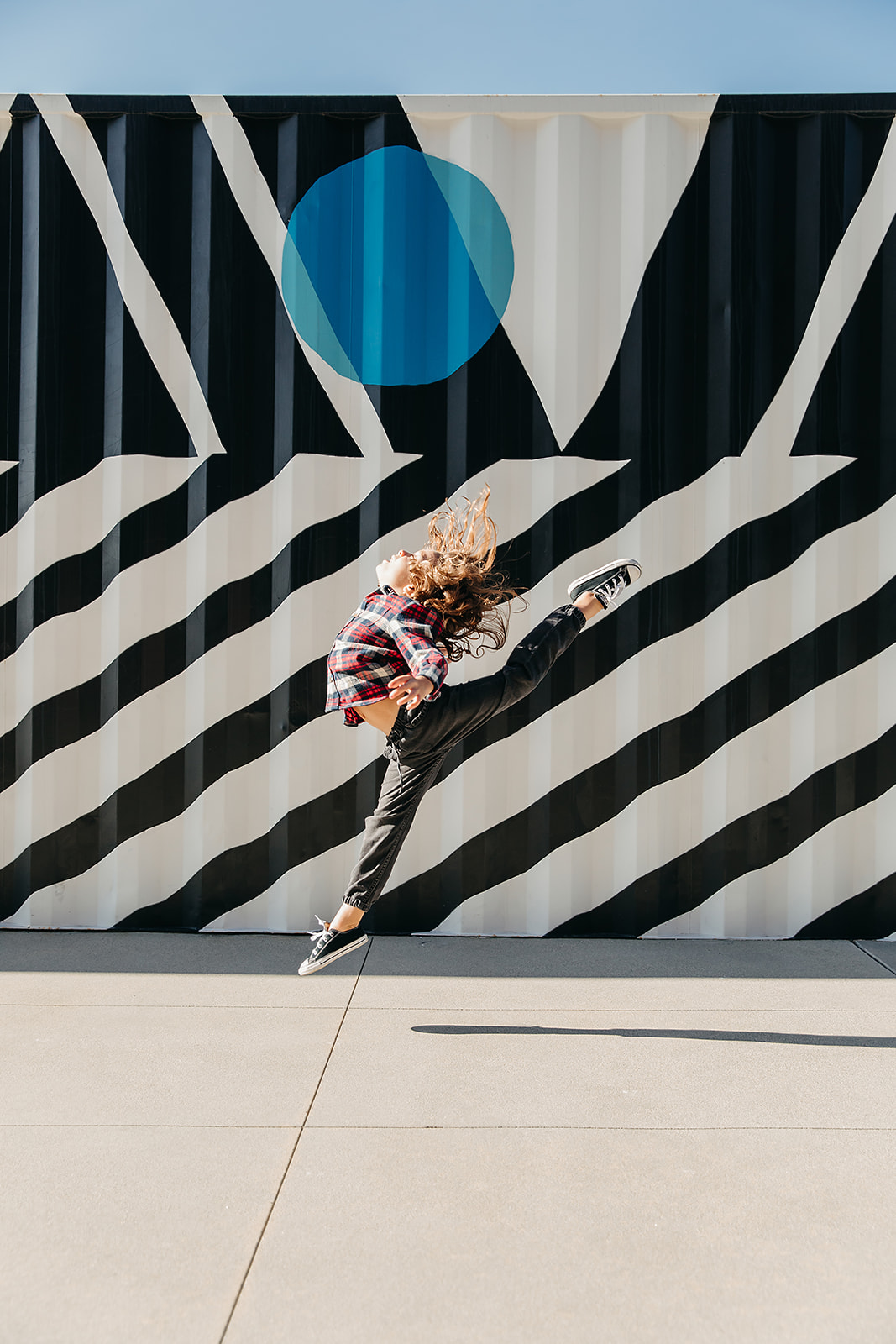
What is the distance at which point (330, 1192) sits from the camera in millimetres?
2139

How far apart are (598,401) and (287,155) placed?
1.81 metres

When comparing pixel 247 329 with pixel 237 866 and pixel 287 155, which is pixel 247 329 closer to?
pixel 287 155

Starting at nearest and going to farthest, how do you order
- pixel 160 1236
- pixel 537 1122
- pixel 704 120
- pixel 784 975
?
pixel 160 1236, pixel 537 1122, pixel 784 975, pixel 704 120

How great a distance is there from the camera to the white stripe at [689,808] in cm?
416

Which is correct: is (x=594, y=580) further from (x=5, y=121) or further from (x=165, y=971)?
(x=5, y=121)

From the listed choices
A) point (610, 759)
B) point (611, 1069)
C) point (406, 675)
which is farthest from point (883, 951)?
point (406, 675)

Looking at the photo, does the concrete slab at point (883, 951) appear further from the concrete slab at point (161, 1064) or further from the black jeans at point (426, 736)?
the concrete slab at point (161, 1064)

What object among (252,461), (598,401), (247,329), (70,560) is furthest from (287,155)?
(70,560)

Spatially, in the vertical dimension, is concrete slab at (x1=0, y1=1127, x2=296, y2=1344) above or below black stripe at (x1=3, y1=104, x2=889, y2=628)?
below

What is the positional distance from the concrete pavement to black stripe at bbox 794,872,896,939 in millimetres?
382

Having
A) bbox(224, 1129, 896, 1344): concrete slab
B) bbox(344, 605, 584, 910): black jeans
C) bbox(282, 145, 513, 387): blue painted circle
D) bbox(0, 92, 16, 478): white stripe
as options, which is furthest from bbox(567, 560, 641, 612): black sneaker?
bbox(0, 92, 16, 478): white stripe

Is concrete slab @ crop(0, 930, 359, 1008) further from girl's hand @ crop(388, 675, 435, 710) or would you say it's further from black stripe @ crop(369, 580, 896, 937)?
girl's hand @ crop(388, 675, 435, 710)

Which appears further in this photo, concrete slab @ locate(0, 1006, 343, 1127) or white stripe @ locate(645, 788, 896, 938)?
white stripe @ locate(645, 788, 896, 938)

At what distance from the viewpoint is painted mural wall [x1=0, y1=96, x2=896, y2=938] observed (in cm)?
413
